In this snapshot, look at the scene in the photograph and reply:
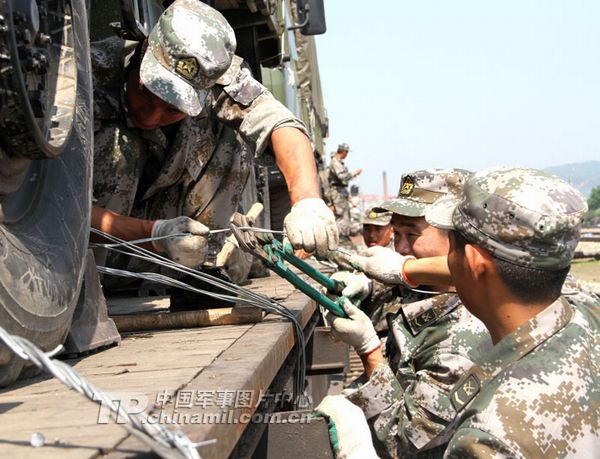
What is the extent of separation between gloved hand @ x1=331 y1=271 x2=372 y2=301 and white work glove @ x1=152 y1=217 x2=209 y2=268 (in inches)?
25.9

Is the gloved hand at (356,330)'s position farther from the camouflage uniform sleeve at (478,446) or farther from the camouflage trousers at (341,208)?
the camouflage trousers at (341,208)

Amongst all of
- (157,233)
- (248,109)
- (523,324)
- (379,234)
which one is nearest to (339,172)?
(379,234)

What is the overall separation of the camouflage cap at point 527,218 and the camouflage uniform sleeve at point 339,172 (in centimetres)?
1873

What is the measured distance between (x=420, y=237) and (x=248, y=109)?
0.99m

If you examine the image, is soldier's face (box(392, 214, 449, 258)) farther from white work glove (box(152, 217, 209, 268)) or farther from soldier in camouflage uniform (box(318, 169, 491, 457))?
white work glove (box(152, 217, 209, 268))

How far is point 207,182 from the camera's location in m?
4.34

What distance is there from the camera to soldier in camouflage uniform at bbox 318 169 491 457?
2.84 meters

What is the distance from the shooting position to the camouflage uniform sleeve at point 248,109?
363cm

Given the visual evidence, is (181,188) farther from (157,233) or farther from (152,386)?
(152,386)

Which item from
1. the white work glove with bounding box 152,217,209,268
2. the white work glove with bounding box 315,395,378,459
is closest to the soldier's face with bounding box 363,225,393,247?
the white work glove with bounding box 152,217,209,268

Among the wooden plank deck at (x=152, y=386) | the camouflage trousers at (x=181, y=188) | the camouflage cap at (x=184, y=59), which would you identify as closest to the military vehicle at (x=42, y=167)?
the wooden plank deck at (x=152, y=386)

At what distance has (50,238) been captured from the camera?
229 centimetres

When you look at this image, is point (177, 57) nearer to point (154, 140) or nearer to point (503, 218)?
point (154, 140)

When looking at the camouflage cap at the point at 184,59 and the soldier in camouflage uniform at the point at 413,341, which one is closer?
the soldier in camouflage uniform at the point at 413,341
